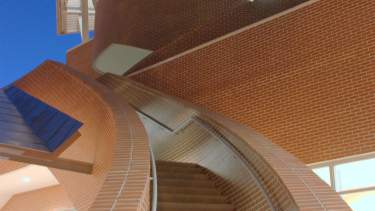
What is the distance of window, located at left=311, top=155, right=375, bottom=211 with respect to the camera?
27.7 ft

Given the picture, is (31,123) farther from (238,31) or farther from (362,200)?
(362,200)

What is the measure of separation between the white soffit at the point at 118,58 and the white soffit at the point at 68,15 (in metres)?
7.14

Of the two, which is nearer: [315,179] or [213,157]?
[315,179]

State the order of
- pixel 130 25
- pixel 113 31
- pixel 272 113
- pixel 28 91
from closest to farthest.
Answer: pixel 272 113 < pixel 28 91 < pixel 130 25 < pixel 113 31

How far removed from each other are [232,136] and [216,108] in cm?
248

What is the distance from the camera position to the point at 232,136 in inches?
352

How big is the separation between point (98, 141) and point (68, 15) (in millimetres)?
18171

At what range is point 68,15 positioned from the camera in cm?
2592

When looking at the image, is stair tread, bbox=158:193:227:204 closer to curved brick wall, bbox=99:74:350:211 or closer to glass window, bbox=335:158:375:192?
curved brick wall, bbox=99:74:350:211

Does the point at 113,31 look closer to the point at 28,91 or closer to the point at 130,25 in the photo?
the point at 130,25

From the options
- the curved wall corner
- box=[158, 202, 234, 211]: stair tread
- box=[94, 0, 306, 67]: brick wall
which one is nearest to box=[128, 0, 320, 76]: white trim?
box=[94, 0, 306, 67]: brick wall

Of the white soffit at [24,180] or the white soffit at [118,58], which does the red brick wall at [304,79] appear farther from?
the white soffit at [24,180]

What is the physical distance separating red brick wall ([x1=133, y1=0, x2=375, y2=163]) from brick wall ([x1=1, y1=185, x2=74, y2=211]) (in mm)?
7542

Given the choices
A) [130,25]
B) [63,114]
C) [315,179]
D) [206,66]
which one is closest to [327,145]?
[315,179]
